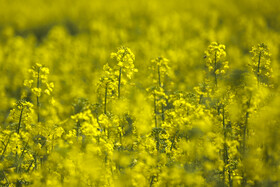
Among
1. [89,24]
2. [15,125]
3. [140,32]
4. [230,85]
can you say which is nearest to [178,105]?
[230,85]

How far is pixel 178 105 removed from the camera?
214 inches

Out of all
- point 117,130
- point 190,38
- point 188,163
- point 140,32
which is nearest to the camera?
point 188,163

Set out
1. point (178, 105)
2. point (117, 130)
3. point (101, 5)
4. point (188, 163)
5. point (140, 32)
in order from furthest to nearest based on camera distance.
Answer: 1. point (101, 5)
2. point (140, 32)
3. point (178, 105)
4. point (117, 130)
5. point (188, 163)

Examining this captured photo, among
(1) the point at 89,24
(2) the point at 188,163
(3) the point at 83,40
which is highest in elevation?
(1) the point at 89,24

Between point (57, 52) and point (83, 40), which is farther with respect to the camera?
point (83, 40)

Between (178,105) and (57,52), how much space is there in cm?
1129

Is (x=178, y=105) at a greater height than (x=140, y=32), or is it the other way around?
(x=140, y=32)

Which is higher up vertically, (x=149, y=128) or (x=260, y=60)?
(x=260, y=60)

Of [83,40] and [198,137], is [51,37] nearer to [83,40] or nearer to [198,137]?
[83,40]

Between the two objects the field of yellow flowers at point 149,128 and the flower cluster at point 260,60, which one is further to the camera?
the flower cluster at point 260,60

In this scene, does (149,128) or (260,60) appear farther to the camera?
(260,60)

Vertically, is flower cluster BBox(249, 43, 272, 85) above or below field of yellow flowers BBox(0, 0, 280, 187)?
above

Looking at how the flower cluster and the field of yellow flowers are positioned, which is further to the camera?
the flower cluster

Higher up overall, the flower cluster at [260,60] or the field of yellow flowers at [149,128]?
the flower cluster at [260,60]
